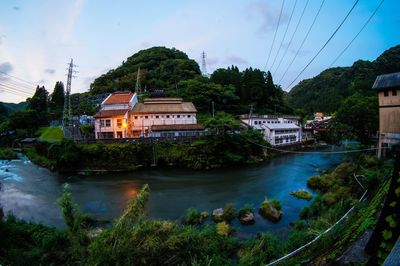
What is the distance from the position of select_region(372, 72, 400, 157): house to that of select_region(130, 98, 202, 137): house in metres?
20.8

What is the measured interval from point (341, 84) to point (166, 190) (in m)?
67.6

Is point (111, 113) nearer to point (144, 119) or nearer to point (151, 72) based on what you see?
point (144, 119)

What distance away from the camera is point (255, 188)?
18.7 m

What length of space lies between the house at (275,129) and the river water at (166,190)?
8645 millimetres

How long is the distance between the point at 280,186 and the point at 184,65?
4811 centimetres

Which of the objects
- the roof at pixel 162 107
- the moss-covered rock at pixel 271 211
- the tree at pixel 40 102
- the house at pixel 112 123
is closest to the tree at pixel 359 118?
the moss-covered rock at pixel 271 211

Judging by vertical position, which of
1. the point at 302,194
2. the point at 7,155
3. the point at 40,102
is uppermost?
the point at 40,102

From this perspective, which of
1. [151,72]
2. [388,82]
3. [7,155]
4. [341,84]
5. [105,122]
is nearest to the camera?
[388,82]

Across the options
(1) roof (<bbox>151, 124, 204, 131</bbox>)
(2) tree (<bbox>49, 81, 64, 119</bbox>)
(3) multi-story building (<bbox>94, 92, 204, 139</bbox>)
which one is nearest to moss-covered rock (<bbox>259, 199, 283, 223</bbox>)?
(3) multi-story building (<bbox>94, 92, 204, 139</bbox>)

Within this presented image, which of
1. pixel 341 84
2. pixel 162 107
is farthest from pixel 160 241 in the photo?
pixel 341 84

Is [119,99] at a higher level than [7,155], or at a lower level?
higher

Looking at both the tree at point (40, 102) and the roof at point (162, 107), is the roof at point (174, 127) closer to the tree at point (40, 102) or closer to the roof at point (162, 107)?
the roof at point (162, 107)

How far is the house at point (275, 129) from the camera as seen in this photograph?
36969 mm

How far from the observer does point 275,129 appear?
3725cm
